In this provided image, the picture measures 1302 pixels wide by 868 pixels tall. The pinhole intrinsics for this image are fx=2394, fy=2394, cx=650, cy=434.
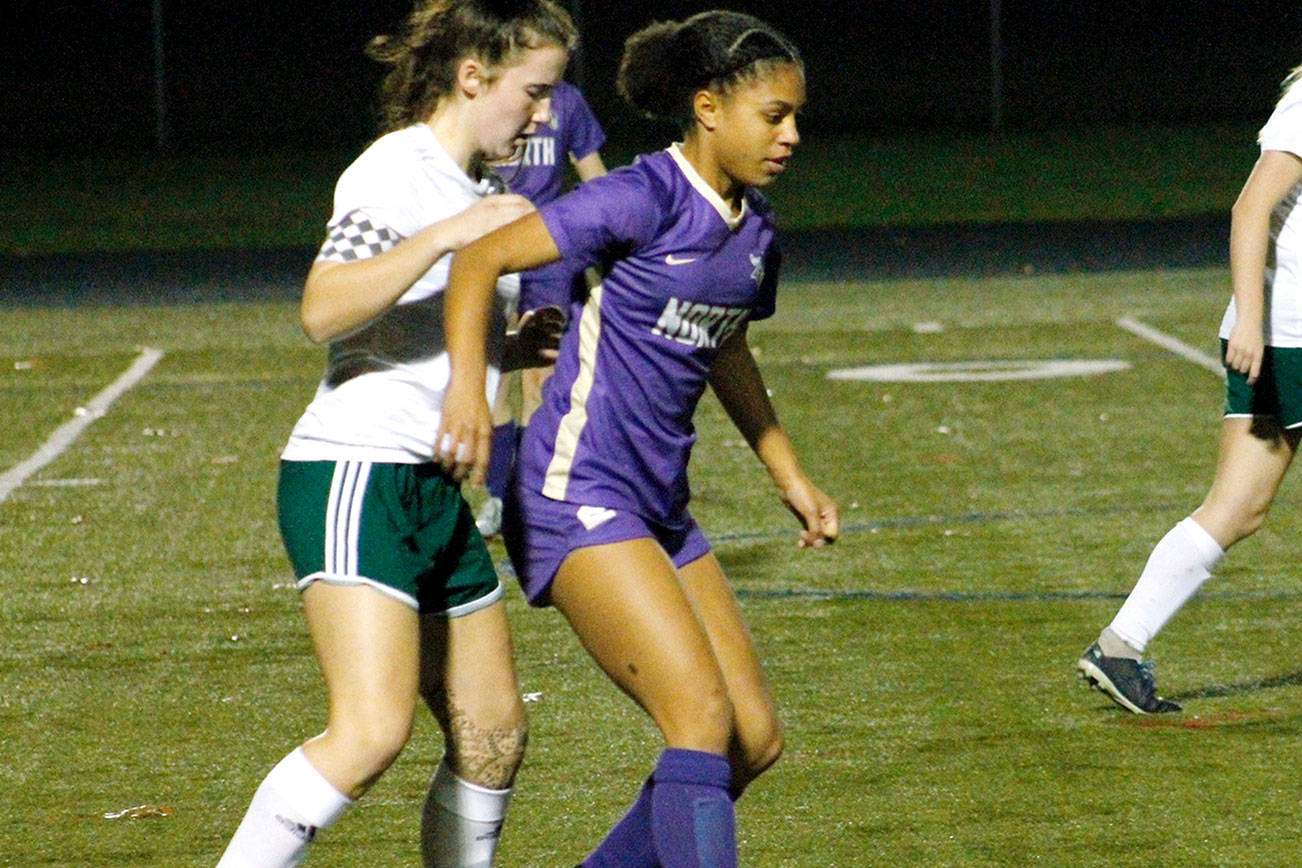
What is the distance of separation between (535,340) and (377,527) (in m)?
0.60

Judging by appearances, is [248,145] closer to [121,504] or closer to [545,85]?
[121,504]

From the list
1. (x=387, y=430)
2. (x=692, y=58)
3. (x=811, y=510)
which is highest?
(x=692, y=58)

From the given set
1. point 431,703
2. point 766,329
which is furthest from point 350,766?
point 766,329

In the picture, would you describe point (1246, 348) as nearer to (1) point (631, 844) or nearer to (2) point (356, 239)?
(1) point (631, 844)

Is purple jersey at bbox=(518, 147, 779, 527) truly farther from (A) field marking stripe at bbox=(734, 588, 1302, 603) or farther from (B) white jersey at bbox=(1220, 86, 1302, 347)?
(A) field marking stripe at bbox=(734, 588, 1302, 603)

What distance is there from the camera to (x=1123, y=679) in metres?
6.21

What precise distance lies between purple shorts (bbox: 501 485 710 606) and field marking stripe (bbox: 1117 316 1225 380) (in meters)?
9.28

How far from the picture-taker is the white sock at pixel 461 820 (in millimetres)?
4371

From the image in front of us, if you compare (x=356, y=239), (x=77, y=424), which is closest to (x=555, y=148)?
(x=77, y=424)

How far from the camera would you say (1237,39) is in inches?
1382

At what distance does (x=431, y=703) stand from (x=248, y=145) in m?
28.2

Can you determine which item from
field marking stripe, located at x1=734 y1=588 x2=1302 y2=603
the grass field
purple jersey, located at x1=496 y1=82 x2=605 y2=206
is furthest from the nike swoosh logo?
purple jersey, located at x1=496 y1=82 x2=605 y2=206

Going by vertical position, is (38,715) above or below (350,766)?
below

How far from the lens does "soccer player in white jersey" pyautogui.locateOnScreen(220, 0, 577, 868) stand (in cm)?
404
